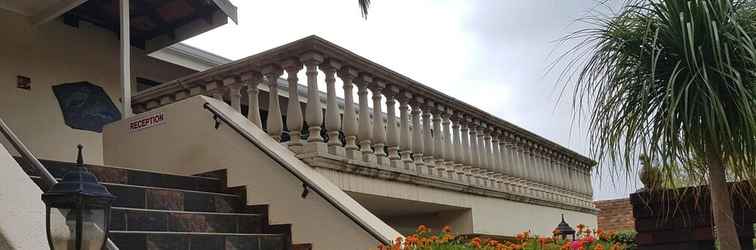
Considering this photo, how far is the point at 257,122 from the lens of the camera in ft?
22.8

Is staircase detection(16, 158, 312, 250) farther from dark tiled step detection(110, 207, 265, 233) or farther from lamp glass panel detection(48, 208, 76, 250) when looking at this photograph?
lamp glass panel detection(48, 208, 76, 250)

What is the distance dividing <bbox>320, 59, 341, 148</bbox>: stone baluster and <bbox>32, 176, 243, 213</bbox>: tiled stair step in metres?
0.93

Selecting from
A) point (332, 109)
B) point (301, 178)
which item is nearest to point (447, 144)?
point (332, 109)

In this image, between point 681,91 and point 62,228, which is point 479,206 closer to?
point 681,91

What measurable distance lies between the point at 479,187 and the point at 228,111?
3254 millimetres

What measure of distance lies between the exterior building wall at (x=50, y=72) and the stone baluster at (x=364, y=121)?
14.2 feet

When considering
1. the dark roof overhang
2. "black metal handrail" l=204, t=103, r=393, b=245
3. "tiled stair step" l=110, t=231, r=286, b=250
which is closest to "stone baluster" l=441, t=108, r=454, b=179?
"black metal handrail" l=204, t=103, r=393, b=245

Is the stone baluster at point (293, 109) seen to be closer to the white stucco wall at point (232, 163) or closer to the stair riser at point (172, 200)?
the white stucco wall at point (232, 163)

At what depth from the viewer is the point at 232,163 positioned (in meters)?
6.55

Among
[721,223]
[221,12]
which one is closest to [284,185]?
[721,223]

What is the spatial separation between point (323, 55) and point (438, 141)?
2111 mm

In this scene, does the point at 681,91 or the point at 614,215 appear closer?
the point at 681,91

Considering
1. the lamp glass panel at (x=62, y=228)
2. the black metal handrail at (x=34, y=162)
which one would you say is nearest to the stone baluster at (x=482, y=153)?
the black metal handrail at (x=34, y=162)

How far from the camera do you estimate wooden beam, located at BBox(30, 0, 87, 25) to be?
27.7 feet
